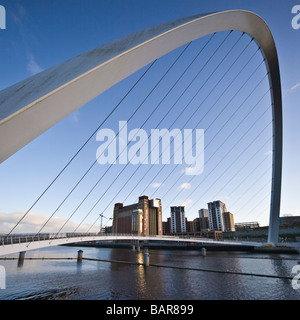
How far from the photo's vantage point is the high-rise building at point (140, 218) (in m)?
84.6

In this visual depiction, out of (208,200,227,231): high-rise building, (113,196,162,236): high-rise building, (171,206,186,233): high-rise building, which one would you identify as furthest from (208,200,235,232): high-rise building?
(113,196,162,236): high-rise building

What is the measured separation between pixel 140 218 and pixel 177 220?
4528 centimetres

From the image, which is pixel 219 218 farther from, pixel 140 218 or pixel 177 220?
pixel 140 218

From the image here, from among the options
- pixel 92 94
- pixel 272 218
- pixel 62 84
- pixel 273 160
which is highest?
pixel 273 160

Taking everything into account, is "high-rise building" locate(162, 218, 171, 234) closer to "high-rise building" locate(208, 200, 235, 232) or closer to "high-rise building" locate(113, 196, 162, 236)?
"high-rise building" locate(208, 200, 235, 232)

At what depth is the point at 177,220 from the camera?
12200cm

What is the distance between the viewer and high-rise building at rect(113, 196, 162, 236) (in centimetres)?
8456

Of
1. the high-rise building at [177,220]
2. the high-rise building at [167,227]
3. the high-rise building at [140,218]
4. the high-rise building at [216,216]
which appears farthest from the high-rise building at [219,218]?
the high-rise building at [140,218]

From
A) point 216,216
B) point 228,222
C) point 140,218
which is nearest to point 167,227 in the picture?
point 216,216

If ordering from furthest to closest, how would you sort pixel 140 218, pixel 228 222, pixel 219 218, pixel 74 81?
pixel 219 218
pixel 228 222
pixel 140 218
pixel 74 81
